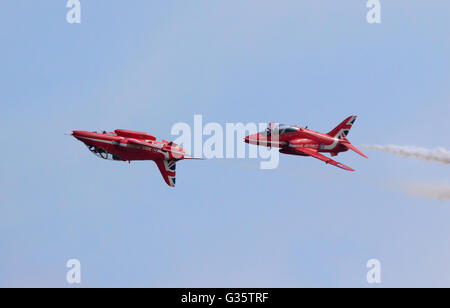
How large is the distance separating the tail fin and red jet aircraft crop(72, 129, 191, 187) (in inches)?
491

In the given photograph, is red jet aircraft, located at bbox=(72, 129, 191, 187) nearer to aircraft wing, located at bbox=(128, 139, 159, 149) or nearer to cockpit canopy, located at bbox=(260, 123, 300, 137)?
aircraft wing, located at bbox=(128, 139, 159, 149)

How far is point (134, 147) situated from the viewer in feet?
310

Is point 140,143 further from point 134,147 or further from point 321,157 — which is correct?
point 321,157

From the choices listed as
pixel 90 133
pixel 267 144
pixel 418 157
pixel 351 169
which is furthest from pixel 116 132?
pixel 418 157

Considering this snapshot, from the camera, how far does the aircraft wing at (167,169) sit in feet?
314

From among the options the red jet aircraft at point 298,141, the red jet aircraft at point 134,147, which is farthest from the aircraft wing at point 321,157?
the red jet aircraft at point 134,147

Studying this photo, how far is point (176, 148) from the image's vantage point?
9544 cm

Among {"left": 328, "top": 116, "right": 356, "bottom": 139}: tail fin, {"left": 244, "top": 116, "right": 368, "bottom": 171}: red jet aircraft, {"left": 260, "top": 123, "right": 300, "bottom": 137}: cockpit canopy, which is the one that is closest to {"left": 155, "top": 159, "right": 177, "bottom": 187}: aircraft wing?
{"left": 244, "top": 116, "right": 368, "bottom": 171}: red jet aircraft

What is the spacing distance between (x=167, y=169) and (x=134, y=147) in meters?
3.39

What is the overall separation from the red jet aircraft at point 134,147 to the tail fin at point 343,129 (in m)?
12.5

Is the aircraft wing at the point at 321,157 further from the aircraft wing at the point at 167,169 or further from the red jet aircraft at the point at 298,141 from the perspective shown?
the aircraft wing at the point at 167,169
